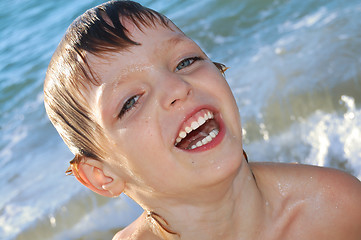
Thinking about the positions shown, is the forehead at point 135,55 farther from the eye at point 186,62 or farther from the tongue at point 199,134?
the tongue at point 199,134

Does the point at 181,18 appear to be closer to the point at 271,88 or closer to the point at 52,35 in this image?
the point at 52,35

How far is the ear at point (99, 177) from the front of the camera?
231 centimetres

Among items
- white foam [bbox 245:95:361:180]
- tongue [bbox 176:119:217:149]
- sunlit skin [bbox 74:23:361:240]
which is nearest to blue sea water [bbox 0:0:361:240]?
white foam [bbox 245:95:361:180]

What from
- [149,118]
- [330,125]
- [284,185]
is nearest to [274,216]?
[284,185]

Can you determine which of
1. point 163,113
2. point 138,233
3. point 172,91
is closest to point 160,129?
point 163,113

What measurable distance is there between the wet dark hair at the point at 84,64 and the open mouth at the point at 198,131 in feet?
1.28

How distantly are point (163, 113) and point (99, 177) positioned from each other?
56 centimetres

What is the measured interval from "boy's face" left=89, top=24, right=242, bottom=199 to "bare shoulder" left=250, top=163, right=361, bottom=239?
0.60 meters

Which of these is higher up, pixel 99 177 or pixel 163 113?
pixel 163 113

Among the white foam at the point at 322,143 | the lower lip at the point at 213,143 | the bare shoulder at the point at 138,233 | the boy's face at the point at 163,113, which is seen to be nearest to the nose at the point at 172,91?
the boy's face at the point at 163,113

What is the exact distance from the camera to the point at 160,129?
2.02 metres

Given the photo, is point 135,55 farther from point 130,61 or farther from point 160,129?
point 160,129

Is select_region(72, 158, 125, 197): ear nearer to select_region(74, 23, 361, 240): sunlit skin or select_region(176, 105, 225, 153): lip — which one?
select_region(74, 23, 361, 240): sunlit skin

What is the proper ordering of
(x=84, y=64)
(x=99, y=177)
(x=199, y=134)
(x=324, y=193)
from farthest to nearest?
(x=324, y=193), (x=99, y=177), (x=199, y=134), (x=84, y=64)
